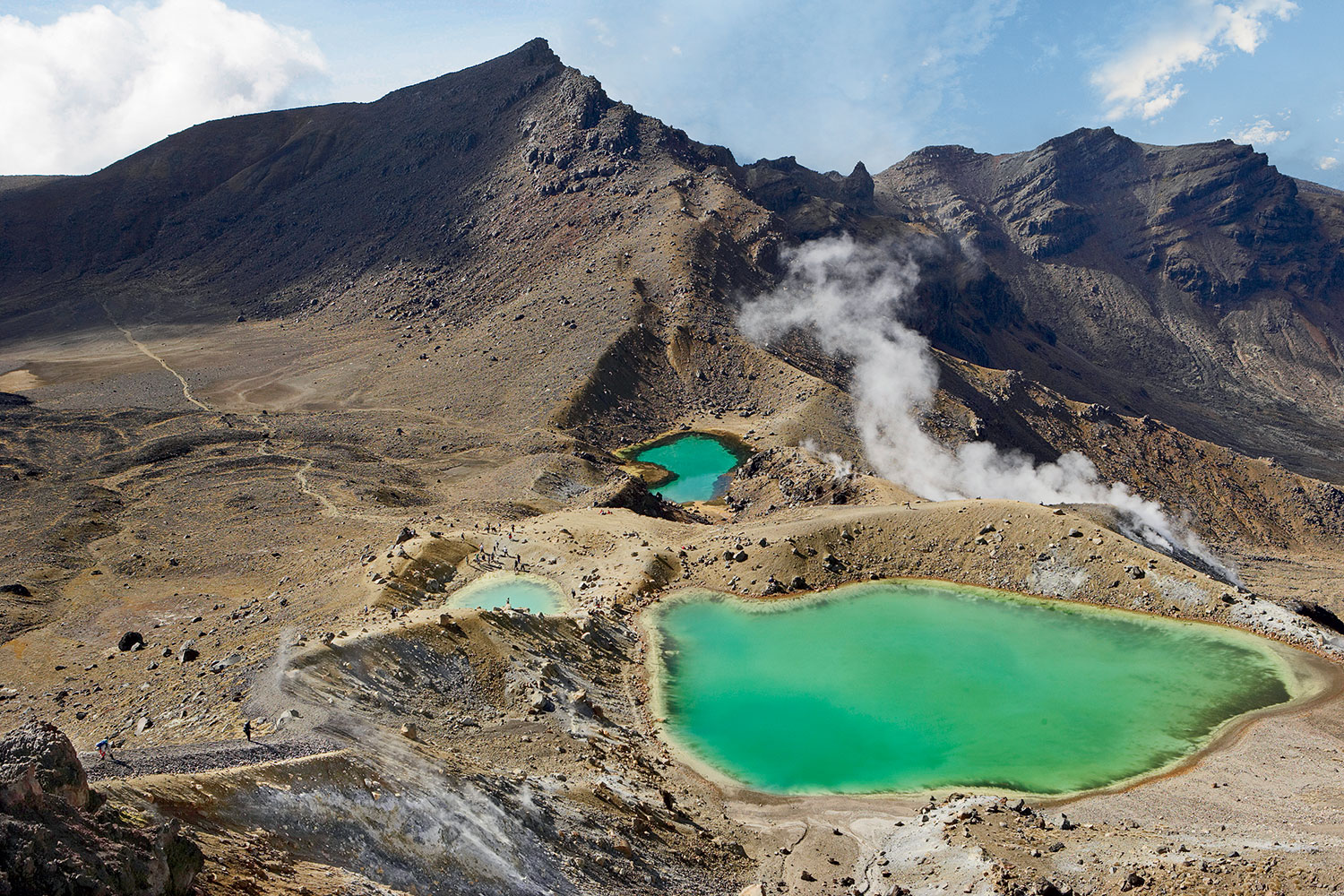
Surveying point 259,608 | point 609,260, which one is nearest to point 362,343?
point 609,260

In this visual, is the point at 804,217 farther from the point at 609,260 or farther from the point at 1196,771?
the point at 1196,771

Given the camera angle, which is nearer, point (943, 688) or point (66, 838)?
point (66, 838)

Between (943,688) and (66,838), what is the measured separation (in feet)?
136

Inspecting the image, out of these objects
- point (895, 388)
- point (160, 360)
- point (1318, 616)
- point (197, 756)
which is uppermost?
point (895, 388)

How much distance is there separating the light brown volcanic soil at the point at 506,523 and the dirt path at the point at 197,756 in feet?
3.29

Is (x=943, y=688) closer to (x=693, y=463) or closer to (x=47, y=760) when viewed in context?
(x=47, y=760)

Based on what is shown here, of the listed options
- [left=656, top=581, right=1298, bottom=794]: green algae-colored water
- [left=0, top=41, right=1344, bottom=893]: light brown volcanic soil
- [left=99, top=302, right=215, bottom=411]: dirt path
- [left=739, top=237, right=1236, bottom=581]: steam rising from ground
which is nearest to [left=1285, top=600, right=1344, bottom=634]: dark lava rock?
[left=0, top=41, right=1344, bottom=893]: light brown volcanic soil

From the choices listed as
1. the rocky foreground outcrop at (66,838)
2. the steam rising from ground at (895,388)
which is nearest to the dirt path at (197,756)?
the rocky foreground outcrop at (66,838)

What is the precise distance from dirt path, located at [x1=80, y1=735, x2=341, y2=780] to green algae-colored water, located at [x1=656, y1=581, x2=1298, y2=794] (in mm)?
20711

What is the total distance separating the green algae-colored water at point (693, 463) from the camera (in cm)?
9379

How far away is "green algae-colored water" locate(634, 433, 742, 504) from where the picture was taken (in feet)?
308

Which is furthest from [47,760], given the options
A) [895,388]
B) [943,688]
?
[895,388]

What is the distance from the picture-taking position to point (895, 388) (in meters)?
122

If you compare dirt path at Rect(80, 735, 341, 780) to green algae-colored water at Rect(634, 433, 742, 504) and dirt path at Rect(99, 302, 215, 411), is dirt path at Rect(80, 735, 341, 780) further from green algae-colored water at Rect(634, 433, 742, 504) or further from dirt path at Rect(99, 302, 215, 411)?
dirt path at Rect(99, 302, 215, 411)
